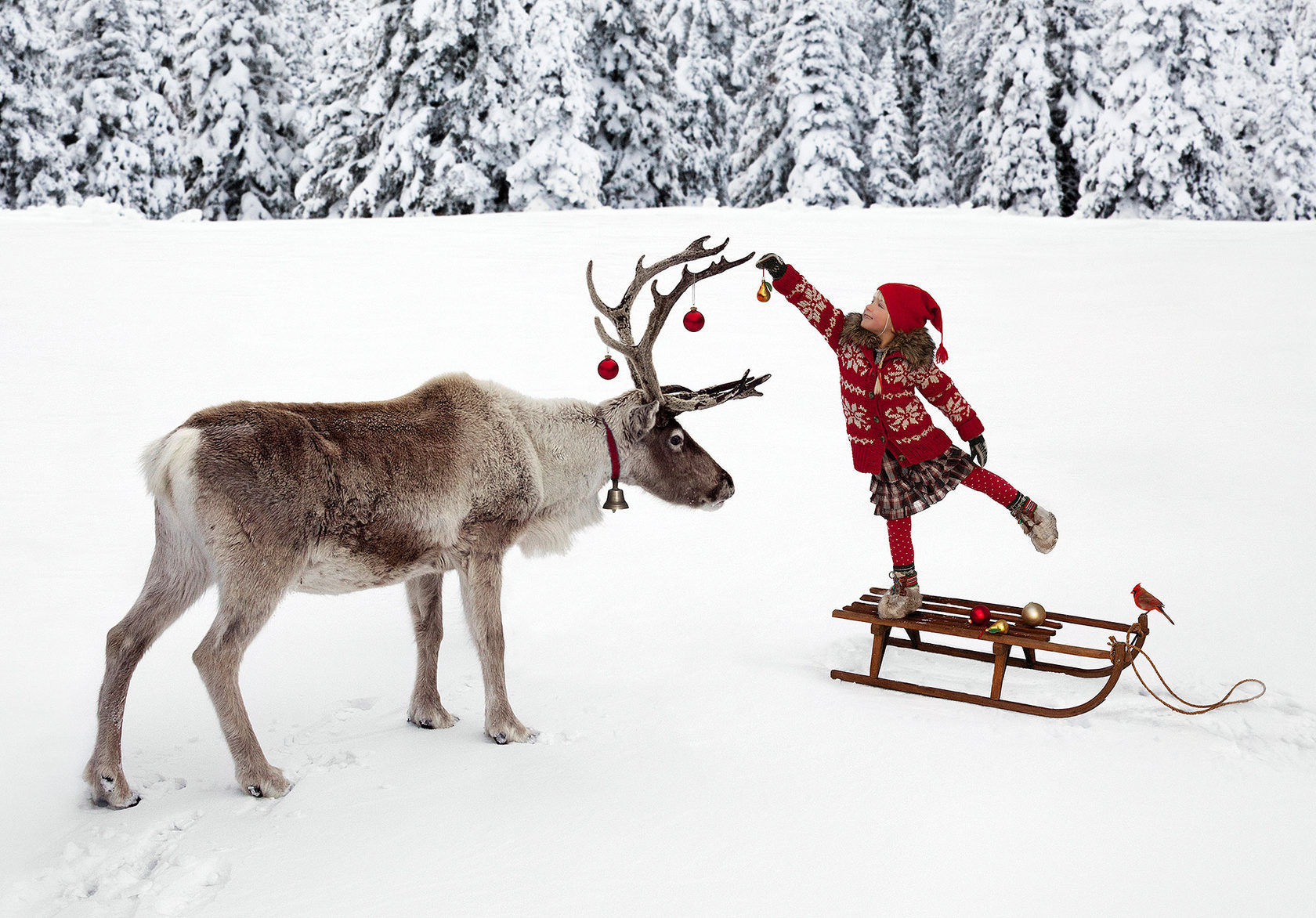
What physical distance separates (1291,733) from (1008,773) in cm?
127

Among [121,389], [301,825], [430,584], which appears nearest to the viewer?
[301,825]

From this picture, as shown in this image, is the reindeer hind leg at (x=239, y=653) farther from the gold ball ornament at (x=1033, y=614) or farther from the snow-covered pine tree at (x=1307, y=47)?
the snow-covered pine tree at (x=1307, y=47)

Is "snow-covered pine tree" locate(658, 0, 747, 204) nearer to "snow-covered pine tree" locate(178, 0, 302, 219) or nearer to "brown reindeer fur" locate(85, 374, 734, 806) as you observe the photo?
"snow-covered pine tree" locate(178, 0, 302, 219)

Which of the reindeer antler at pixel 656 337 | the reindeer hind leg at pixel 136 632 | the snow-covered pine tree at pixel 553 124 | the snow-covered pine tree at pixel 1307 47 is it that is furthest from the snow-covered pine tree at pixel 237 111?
the snow-covered pine tree at pixel 1307 47

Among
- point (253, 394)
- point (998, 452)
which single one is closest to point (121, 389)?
point (253, 394)

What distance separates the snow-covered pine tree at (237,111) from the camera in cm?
2181

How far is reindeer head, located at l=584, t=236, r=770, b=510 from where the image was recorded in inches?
182

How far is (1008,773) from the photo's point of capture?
12.9ft

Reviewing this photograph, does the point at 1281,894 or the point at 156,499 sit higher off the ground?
the point at 156,499

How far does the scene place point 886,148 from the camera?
2447 centimetres

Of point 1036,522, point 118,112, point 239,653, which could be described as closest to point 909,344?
point 1036,522

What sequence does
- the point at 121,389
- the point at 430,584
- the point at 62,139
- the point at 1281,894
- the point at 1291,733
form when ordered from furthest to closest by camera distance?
the point at 62,139, the point at 121,389, the point at 430,584, the point at 1291,733, the point at 1281,894

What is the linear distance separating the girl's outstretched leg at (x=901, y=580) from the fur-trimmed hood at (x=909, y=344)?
2.53 ft

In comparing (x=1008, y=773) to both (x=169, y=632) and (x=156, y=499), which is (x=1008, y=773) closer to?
(x=156, y=499)
